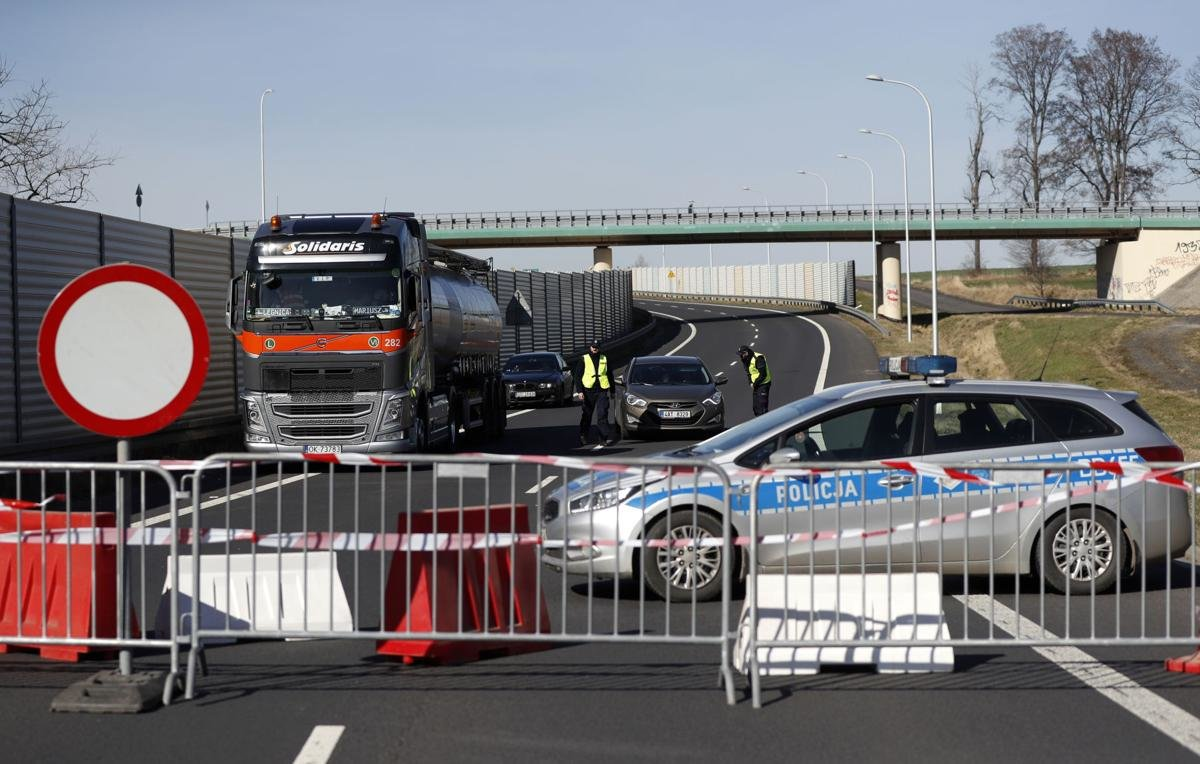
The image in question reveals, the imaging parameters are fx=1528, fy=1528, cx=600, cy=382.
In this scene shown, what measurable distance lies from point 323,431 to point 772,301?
8962 centimetres

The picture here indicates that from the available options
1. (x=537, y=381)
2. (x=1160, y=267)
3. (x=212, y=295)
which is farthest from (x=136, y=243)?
(x=1160, y=267)

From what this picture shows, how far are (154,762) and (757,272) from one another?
107m

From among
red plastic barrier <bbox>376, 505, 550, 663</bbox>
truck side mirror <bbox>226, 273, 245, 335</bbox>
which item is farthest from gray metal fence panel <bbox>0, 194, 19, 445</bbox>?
red plastic barrier <bbox>376, 505, 550, 663</bbox>

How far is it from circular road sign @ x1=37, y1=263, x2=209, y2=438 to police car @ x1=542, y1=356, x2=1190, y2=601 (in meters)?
2.74

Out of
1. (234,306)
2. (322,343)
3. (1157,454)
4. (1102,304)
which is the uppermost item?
(1102,304)

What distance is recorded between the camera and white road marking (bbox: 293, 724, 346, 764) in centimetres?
586

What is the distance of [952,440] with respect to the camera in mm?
10094

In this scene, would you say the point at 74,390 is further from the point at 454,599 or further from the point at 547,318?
the point at 547,318

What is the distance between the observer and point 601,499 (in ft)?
31.1

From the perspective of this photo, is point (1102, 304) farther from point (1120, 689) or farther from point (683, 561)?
point (1120, 689)

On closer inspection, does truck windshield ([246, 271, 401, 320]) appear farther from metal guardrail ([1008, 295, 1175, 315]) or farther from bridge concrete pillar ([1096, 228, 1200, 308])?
bridge concrete pillar ([1096, 228, 1200, 308])

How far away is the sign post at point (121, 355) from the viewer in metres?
7.02

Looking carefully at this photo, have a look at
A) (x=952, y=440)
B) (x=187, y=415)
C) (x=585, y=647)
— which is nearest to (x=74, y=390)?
(x=585, y=647)

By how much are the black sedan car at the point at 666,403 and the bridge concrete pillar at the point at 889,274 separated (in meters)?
54.7
